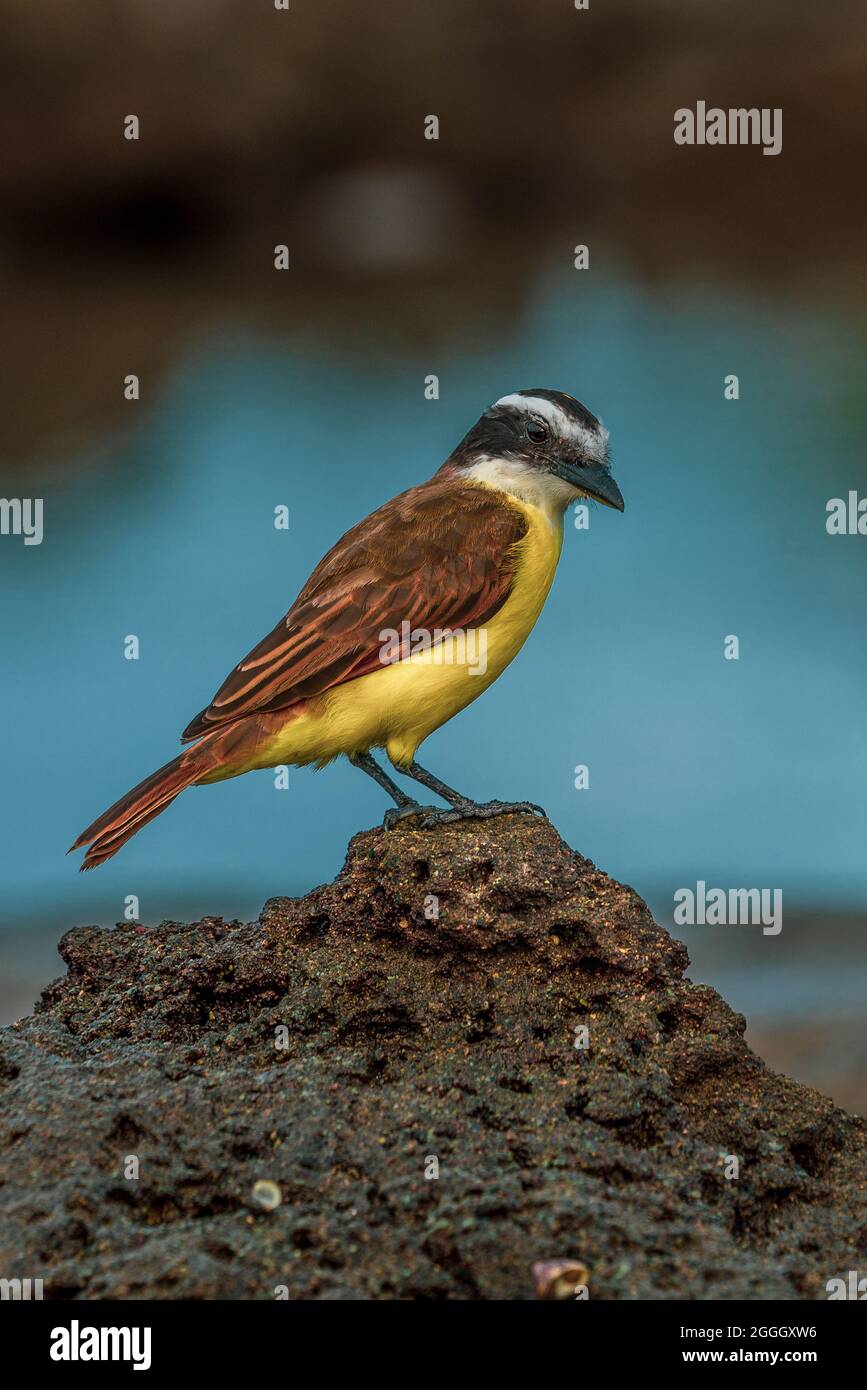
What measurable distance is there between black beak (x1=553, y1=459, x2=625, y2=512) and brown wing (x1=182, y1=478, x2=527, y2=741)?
0.32 m

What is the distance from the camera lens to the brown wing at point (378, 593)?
17.3ft

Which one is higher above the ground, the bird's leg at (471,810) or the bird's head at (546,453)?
the bird's head at (546,453)

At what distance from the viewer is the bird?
5.20 m

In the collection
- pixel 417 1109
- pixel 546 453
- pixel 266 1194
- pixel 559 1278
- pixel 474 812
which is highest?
pixel 546 453

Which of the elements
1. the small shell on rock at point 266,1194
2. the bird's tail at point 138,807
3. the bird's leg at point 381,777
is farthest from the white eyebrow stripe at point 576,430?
the small shell on rock at point 266,1194

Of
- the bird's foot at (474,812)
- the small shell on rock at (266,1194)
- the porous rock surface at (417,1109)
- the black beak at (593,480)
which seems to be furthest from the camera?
the black beak at (593,480)

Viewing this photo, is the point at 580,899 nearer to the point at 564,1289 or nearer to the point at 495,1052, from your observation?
the point at 495,1052

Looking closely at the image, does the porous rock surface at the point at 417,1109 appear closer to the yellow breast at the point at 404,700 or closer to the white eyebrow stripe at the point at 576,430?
the yellow breast at the point at 404,700

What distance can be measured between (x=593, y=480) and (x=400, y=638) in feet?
4.26

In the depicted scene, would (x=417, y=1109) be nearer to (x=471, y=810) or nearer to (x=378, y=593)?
(x=471, y=810)

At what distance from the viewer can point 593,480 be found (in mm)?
6008

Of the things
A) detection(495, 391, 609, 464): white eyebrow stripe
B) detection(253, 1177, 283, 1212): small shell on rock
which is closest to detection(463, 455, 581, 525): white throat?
detection(495, 391, 609, 464): white eyebrow stripe

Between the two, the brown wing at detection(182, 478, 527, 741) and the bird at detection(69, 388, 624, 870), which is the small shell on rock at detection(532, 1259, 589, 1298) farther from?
the brown wing at detection(182, 478, 527, 741)

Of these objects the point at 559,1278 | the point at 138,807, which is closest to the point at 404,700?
the point at 138,807
